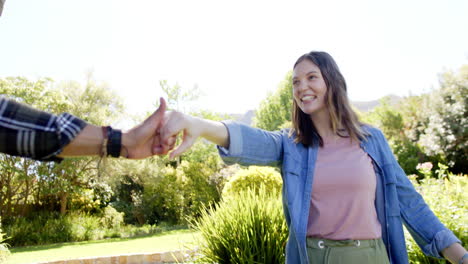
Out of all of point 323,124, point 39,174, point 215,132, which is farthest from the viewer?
point 39,174

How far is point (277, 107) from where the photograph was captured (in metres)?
28.4

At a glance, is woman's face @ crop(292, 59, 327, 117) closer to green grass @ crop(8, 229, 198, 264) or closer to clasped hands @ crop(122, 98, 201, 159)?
clasped hands @ crop(122, 98, 201, 159)

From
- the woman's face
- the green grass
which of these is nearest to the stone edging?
the green grass

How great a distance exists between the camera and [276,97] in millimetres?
28656

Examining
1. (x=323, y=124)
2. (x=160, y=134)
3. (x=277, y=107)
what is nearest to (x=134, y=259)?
(x=323, y=124)

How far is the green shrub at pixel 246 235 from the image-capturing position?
149 inches

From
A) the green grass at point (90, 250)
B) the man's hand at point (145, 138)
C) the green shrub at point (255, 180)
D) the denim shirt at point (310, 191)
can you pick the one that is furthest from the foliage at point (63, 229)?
the man's hand at point (145, 138)

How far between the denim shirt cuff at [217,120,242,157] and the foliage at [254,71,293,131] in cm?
2554

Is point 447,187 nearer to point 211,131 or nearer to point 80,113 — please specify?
point 211,131

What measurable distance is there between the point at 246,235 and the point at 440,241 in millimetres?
2193

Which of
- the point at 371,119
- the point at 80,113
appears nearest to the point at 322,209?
the point at 80,113

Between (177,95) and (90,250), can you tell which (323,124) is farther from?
(177,95)

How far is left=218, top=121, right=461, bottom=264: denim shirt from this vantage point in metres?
1.77

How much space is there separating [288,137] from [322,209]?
16.5 inches
